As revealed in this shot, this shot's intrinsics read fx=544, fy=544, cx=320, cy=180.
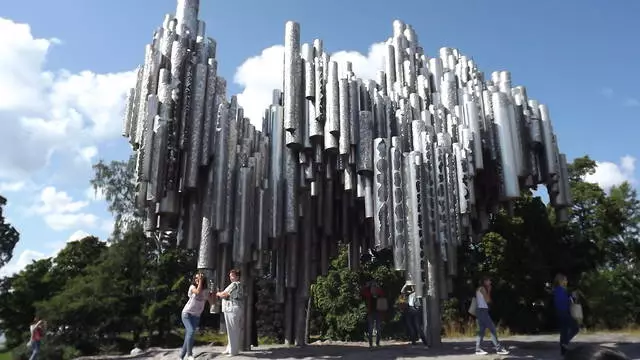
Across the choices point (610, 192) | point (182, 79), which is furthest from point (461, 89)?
point (610, 192)

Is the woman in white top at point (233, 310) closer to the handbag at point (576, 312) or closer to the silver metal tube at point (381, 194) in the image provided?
the silver metal tube at point (381, 194)

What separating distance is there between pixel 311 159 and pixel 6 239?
3708 centimetres

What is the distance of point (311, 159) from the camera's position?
14.1 meters

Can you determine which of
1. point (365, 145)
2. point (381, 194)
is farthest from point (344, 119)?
point (381, 194)

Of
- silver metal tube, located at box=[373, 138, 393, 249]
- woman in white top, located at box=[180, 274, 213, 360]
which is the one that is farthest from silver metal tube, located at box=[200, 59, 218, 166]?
silver metal tube, located at box=[373, 138, 393, 249]

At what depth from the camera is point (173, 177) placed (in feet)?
41.8

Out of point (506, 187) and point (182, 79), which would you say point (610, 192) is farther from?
Result: point (182, 79)

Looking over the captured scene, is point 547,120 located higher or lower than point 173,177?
higher

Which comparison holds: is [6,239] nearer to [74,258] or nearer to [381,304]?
[74,258]

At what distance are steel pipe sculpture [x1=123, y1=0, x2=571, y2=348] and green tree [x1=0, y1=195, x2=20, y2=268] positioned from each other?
33728 mm

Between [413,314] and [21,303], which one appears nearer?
[413,314]

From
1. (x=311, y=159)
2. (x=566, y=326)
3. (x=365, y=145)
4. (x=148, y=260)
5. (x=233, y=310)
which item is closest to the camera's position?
(x=566, y=326)

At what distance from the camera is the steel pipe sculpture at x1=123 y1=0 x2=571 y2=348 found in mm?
12547

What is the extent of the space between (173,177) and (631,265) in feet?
128
